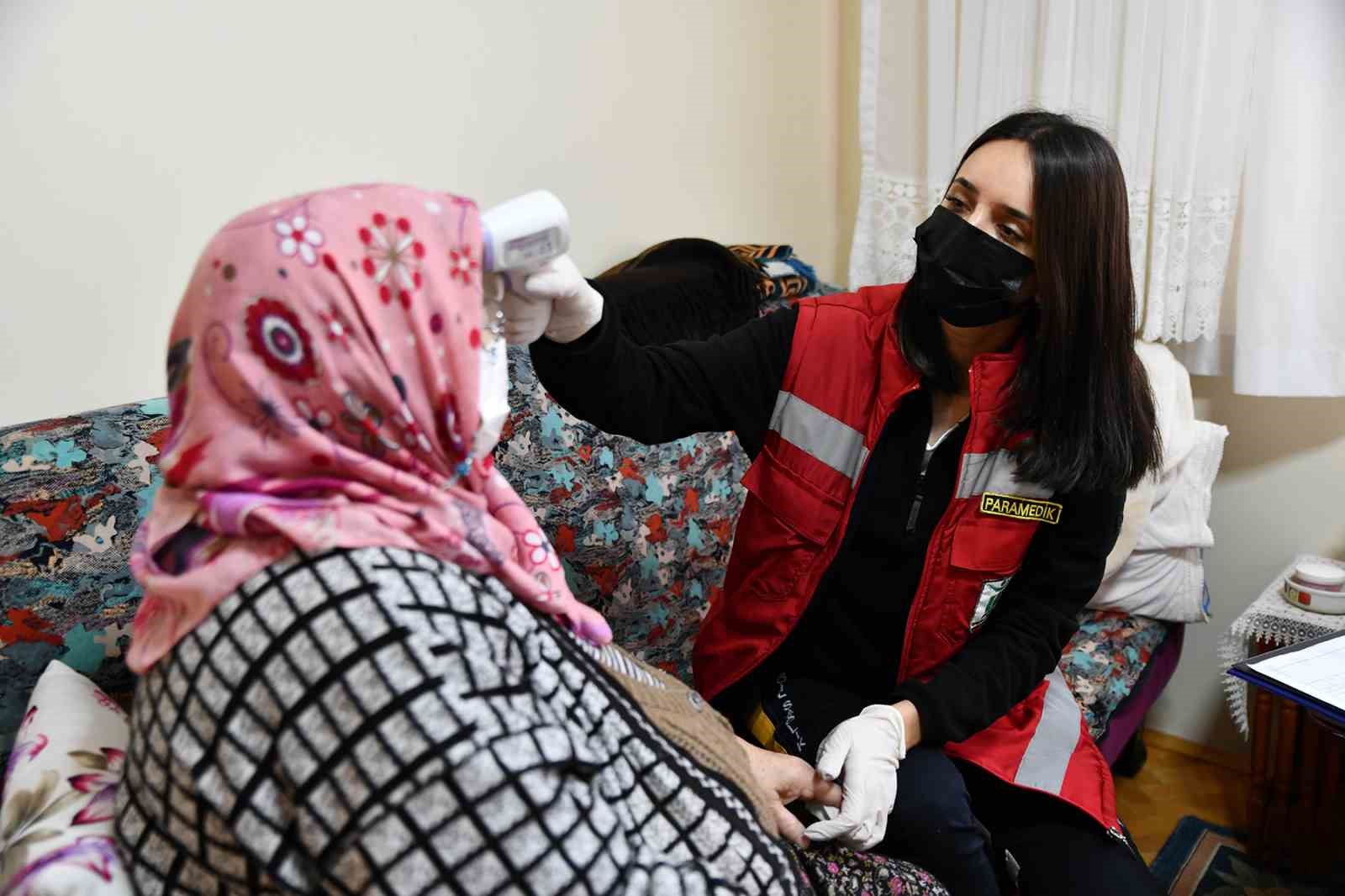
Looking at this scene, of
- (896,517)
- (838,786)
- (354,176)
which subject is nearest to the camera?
(838,786)

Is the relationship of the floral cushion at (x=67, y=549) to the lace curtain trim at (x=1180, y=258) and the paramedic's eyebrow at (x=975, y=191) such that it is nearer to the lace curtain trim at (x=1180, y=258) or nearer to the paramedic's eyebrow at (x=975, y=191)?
the paramedic's eyebrow at (x=975, y=191)

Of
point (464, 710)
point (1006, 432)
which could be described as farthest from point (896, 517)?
point (464, 710)

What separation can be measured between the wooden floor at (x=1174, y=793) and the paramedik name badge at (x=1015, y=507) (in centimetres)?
104

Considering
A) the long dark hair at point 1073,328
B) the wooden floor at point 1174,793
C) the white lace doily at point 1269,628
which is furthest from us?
the wooden floor at point 1174,793

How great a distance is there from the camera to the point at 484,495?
Result: 36.4 inches

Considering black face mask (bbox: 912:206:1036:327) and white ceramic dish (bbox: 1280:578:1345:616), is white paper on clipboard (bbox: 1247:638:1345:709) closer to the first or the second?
white ceramic dish (bbox: 1280:578:1345:616)

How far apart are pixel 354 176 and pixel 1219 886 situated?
77.4 inches

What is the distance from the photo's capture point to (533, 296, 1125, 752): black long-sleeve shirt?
Answer: 137 cm

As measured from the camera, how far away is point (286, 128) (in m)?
1.47

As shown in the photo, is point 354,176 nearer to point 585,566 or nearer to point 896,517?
point 585,566

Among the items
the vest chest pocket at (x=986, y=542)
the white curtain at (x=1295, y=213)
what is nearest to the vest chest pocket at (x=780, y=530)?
the vest chest pocket at (x=986, y=542)

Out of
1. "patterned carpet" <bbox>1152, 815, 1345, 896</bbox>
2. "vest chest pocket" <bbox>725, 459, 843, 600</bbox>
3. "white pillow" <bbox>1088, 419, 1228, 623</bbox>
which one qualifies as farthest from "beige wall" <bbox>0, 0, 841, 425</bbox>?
"patterned carpet" <bbox>1152, 815, 1345, 896</bbox>

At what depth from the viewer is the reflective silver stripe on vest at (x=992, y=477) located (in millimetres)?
1367

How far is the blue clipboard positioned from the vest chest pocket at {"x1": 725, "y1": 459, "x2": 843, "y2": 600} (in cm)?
61
